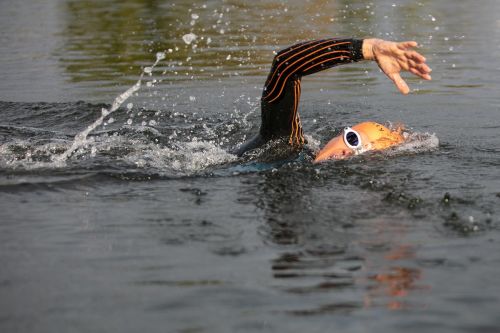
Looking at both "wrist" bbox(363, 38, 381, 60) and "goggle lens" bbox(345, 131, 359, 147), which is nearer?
"wrist" bbox(363, 38, 381, 60)

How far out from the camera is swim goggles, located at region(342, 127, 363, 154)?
24.4 feet

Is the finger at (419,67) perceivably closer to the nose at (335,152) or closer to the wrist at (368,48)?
the wrist at (368,48)

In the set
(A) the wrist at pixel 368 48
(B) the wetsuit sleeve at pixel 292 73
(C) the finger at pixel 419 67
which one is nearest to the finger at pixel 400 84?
(C) the finger at pixel 419 67

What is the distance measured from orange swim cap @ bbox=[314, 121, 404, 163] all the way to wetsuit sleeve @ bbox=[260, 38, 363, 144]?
0.90 feet

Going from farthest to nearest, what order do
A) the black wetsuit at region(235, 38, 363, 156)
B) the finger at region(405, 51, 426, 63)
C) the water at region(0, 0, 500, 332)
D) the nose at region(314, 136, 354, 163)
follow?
1. the nose at region(314, 136, 354, 163)
2. the black wetsuit at region(235, 38, 363, 156)
3. the finger at region(405, 51, 426, 63)
4. the water at region(0, 0, 500, 332)

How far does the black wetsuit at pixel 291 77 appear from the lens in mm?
6762

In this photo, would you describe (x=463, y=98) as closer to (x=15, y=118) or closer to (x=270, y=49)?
(x=270, y=49)

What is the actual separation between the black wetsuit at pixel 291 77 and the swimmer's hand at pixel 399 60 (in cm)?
23

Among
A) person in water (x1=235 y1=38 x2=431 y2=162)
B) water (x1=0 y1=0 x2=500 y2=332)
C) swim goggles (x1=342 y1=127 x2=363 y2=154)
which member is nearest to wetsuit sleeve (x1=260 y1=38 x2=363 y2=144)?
person in water (x1=235 y1=38 x2=431 y2=162)

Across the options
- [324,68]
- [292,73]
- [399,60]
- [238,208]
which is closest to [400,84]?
[399,60]

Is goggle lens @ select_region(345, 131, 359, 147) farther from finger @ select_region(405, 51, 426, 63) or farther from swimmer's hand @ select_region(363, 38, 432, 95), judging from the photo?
finger @ select_region(405, 51, 426, 63)

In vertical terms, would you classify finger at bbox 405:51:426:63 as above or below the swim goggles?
above

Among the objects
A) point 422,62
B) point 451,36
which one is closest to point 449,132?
point 422,62

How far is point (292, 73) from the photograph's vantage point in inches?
277
